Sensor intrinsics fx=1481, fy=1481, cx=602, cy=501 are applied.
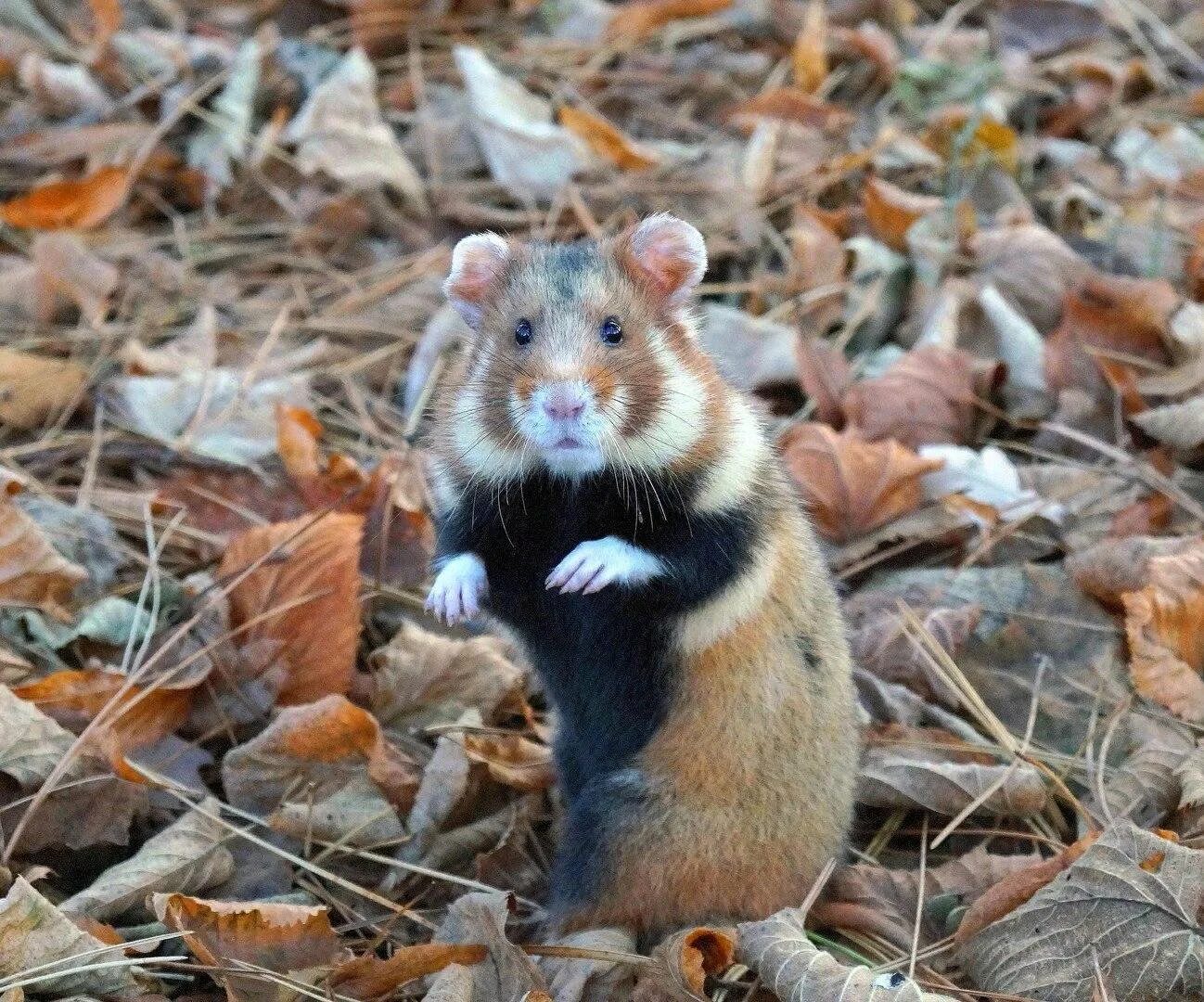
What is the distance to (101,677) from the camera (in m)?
4.04

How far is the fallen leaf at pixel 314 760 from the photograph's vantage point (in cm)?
393

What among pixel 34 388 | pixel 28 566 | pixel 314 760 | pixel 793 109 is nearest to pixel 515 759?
pixel 314 760

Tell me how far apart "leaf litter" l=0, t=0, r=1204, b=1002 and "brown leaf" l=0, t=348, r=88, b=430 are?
14mm

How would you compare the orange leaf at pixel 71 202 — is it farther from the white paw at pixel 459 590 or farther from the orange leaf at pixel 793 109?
the white paw at pixel 459 590

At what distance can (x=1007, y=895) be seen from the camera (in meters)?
3.49

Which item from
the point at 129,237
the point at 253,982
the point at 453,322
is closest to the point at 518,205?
the point at 453,322

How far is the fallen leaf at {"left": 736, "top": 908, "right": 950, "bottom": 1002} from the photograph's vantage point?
10.0 ft

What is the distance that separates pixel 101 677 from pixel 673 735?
1591mm

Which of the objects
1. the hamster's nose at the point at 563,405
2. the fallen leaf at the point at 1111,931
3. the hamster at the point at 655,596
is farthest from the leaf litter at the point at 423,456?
the hamster's nose at the point at 563,405

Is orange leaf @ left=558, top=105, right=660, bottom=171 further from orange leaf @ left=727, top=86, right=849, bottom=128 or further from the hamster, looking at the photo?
the hamster

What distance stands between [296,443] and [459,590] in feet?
5.05

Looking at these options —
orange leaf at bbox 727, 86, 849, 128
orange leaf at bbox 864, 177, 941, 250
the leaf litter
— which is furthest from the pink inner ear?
orange leaf at bbox 727, 86, 849, 128

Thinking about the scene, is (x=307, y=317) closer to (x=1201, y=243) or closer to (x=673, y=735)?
(x=673, y=735)

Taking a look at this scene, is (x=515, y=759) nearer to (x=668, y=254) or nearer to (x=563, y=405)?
(x=563, y=405)
